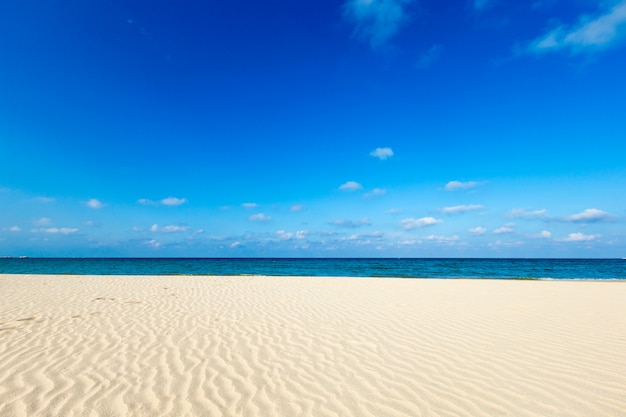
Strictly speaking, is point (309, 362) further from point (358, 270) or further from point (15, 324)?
point (358, 270)

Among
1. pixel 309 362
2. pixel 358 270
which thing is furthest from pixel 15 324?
pixel 358 270

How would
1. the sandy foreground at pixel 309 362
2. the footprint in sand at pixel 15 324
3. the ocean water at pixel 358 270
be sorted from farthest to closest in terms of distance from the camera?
the ocean water at pixel 358 270 → the footprint in sand at pixel 15 324 → the sandy foreground at pixel 309 362

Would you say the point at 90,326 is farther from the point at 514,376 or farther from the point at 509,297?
the point at 509,297

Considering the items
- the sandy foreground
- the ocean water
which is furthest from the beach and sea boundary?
the ocean water

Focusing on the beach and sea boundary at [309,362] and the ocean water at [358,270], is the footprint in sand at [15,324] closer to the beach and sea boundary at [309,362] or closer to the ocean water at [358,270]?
the beach and sea boundary at [309,362]

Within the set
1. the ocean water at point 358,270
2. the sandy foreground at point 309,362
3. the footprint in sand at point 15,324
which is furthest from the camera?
the ocean water at point 358,270

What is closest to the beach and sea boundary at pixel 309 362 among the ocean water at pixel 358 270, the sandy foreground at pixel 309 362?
the sandy foreground at pixel 309 362

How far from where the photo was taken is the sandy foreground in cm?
396

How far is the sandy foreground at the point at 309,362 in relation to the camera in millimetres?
3963

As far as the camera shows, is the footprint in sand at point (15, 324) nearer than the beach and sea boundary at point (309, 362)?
No

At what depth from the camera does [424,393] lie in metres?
4.30

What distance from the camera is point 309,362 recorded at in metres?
5.45

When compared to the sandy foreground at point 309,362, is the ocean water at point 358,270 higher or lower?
higher

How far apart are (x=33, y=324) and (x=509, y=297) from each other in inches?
661
